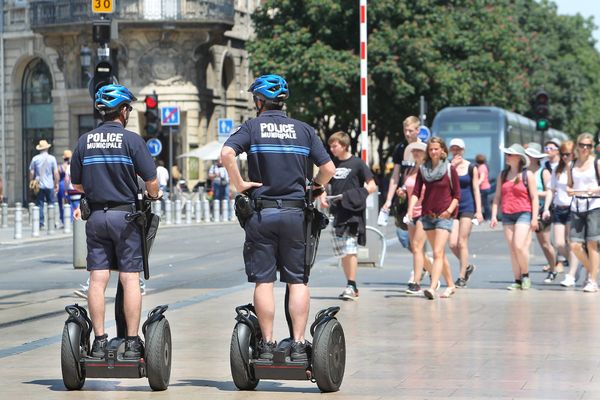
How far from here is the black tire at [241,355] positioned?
8984 mm

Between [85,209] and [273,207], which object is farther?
[85,209]

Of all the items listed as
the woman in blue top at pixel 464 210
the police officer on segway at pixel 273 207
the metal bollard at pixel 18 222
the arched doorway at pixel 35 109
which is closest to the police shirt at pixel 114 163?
the police officer on segway at pixel 273 207

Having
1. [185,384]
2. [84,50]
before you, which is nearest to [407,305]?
[185,384]

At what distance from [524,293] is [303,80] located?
3629 centimetres

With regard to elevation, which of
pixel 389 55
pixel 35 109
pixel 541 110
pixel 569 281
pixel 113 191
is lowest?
pixel 569 281

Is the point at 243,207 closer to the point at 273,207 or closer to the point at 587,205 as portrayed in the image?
the point at 273,207

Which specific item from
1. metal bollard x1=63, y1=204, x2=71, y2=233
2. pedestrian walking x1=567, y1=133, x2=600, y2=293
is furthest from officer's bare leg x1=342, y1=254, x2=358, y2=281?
metal bollard x1=63, y1=204, x2=71, y2=233

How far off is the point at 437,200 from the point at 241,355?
23.1ft

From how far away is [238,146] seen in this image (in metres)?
9.14

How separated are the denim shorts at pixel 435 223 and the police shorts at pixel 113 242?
6.81 meters

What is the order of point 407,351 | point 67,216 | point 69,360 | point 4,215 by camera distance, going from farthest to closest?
1. point 4,215
2. point 67,216
3. point 407,351
4. point 69,360

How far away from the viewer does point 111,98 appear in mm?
9391

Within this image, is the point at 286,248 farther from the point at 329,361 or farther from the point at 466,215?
the point at 466,215

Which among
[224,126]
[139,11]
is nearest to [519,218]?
[224,126]
